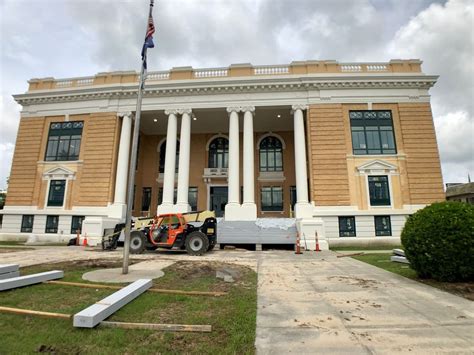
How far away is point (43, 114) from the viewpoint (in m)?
24.4

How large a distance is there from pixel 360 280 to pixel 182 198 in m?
16.2

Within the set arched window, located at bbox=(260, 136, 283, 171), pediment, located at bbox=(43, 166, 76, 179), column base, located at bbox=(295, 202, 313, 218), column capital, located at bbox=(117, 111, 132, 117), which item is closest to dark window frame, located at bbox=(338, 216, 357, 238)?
column base, located at bbox=(295, 202, 313, 218)

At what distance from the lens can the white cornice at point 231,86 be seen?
21.2 metres

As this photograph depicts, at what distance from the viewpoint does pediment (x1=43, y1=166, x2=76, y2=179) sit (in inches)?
901

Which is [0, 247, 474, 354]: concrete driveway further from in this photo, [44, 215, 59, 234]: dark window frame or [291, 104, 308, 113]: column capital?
[44, 215, 59, 234]: dark window frame

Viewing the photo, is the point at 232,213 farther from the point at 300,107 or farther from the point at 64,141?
the point at 64,141

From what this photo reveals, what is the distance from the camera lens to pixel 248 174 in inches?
837

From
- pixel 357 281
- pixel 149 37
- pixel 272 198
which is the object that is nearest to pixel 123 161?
pixel 272 198

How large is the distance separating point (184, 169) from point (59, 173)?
1146 centimetres

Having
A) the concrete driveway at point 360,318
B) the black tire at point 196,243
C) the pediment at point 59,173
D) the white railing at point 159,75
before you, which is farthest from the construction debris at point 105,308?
the white railing at point 159,75

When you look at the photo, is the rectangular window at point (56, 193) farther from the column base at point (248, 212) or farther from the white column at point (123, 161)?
the column base at point (248, 212)

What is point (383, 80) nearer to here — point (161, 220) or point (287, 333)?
point (161, 220)

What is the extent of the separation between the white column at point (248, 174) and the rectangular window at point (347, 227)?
21.6 feet

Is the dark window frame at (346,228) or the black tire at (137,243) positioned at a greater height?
the dark window frame at (346,228)
